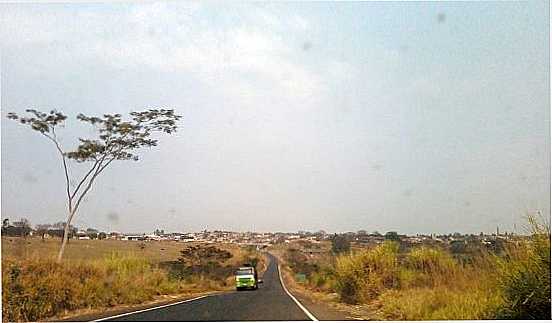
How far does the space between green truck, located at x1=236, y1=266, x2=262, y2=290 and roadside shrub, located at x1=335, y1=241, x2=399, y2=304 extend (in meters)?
13.3

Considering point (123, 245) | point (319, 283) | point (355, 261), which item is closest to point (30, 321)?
point (123, 245)

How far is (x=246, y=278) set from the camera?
109 ft

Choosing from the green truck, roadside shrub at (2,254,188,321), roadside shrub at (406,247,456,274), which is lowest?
the green truck

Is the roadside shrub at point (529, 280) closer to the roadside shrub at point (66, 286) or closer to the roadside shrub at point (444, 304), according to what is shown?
the roadside shrub at point (444, 304)

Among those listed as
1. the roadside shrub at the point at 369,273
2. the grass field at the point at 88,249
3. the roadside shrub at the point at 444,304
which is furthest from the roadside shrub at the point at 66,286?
the roadside shrub at the point at 444,304

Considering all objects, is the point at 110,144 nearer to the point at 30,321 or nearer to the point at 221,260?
the point at 30,321

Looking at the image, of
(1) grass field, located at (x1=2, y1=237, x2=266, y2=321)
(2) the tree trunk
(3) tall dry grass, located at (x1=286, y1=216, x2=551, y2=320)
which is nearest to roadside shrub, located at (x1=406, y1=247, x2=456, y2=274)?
(3) tall dry grass, located at (x1=286, y1=216, x2=551, y2=320)

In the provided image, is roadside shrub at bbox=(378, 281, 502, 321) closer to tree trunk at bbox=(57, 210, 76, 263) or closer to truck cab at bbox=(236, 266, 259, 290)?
tree trunk at bbox=(57, 210, 76, 263)

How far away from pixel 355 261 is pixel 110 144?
8.01 metres

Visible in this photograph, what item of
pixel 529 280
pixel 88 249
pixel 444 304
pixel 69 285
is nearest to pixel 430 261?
pixel 444 304

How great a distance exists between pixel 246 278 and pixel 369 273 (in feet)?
49.2

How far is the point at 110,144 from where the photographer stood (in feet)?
61.4

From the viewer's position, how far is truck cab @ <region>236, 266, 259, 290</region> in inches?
1307

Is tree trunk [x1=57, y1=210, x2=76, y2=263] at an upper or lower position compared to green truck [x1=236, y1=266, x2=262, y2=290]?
upper
